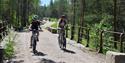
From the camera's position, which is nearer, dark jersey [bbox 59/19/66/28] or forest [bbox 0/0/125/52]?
dark jersey [bbox 59/19/66/28]

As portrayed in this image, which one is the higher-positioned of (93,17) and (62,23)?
(62,23)

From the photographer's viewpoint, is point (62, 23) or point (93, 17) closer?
point (62, 23)

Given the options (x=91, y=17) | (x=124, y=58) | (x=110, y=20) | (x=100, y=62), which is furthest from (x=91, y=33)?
(x=91, y=17)

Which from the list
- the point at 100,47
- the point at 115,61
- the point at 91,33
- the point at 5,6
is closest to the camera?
the point at 115,61

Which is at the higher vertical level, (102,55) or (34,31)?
(34,31)

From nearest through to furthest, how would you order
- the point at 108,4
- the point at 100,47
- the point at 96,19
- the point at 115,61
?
the point at 115,61 < the point at 100,47 < the point at 108,4 < the point at 96,19

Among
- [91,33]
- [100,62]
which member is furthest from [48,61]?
[91,33]

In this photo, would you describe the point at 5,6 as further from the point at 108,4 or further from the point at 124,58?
the point at 124,58

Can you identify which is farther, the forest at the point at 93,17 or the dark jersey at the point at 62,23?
the forest at the point at 93,17

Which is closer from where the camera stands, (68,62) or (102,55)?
(68,62)

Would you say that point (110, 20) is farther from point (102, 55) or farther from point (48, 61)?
point (48, 61)

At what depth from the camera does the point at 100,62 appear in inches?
563

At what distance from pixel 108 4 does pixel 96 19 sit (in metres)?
3.84

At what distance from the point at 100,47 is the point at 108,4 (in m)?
28.6
